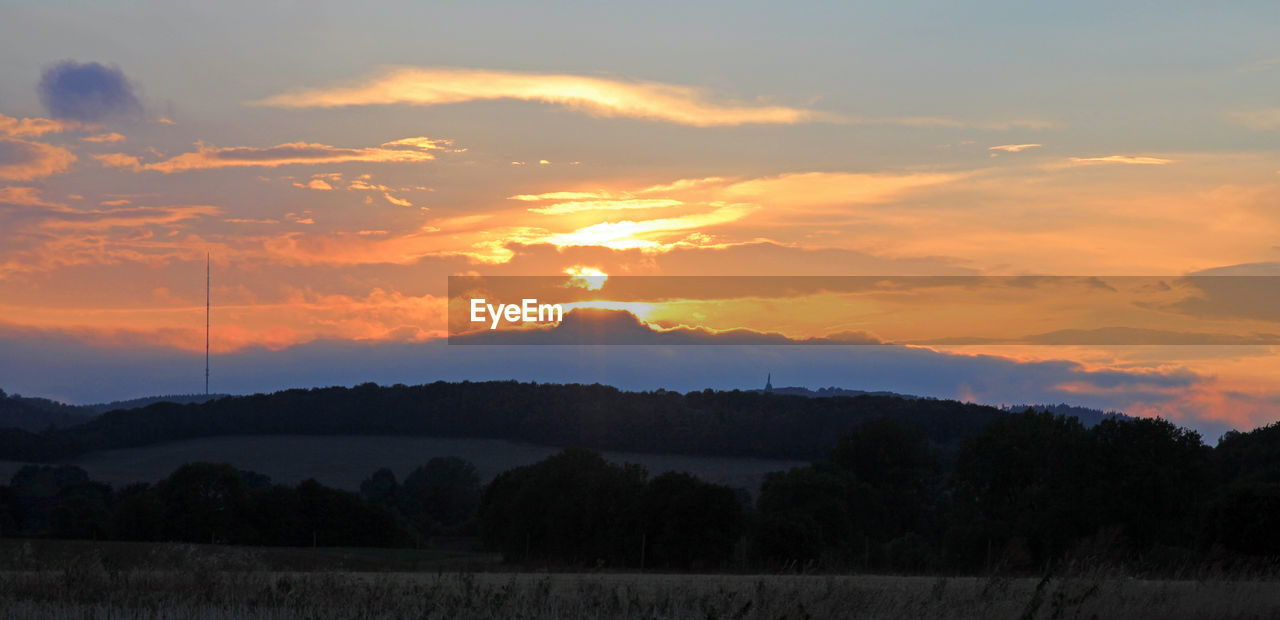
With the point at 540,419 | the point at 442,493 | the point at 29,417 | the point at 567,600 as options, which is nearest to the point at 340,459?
the point at 442,493

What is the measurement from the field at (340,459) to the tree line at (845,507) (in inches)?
884

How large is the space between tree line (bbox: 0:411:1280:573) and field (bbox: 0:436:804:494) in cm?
2246

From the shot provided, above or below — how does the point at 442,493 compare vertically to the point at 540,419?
below

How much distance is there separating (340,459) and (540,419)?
1174 inches

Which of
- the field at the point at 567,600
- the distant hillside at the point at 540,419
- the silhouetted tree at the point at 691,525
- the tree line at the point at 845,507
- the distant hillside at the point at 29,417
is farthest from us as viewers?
the distant hillside at the point at 29,417

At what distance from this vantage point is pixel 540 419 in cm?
16575

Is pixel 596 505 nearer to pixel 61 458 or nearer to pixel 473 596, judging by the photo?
pixel 473 596

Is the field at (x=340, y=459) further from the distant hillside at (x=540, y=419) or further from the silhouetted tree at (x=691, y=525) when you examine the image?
the silhouetted tree at (x=691, y=525)

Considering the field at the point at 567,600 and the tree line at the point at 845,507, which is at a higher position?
the field at the point at 567,600

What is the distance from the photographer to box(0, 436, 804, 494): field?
136875 millimetres

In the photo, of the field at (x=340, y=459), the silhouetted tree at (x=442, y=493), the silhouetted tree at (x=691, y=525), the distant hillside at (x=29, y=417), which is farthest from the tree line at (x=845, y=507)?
the distant hillside at (x=29, y=417)

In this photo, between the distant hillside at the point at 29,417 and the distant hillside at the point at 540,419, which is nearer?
the distant hillside at the point at 540,419

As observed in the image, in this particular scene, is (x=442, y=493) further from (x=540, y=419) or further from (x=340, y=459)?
(x=540, y=419)

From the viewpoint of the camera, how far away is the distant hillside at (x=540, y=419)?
148375 mm
